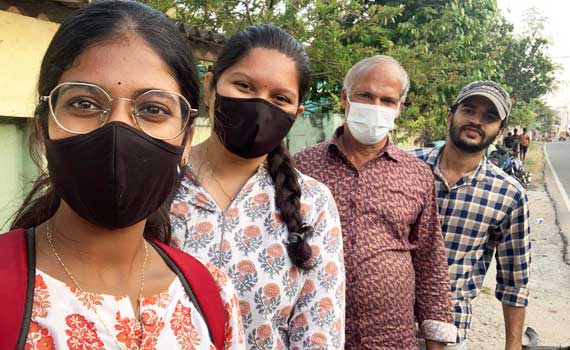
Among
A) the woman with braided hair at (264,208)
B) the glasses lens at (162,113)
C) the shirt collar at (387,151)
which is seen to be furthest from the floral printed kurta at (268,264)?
the shirt collar at (387,151)

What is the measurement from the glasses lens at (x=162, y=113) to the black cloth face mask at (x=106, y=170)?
0.09ft

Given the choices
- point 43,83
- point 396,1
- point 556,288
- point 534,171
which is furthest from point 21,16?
point 534,171

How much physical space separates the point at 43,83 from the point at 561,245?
27.2ft

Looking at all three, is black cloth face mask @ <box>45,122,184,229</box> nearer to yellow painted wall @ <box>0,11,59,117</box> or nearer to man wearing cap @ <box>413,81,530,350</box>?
man wearing cap @ <box>413,81,530,350</box>

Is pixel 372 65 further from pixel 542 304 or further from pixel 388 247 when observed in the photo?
pixel 542 304

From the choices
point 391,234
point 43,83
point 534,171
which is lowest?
point 534,171

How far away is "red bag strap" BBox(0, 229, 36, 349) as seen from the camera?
80 cm

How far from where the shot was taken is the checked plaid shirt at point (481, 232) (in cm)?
243

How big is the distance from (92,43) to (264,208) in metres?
0.72

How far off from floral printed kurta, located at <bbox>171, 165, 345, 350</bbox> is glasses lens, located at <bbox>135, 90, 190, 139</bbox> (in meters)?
0.48

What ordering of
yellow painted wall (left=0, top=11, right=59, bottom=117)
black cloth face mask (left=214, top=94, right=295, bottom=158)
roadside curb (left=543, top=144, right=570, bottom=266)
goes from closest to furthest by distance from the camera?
1. black cloth face mask (left=214, top=94, right=295, bottom=158)
2. yellow painted wall (left=0, top=11, right=59, bottom=117)
3. roadside curb (left=543, top=144, right=570, bottom=266)

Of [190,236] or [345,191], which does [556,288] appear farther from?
[190,236]

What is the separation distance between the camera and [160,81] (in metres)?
1.03

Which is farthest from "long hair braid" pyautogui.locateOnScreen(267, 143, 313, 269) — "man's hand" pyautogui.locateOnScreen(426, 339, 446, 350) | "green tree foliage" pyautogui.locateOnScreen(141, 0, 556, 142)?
"green tree foliage" pyautogui.locateOnScreen(141, 0, 556, 142)
